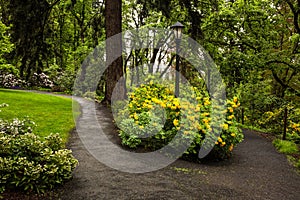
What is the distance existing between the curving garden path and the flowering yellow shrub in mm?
476

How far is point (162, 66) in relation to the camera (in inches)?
997

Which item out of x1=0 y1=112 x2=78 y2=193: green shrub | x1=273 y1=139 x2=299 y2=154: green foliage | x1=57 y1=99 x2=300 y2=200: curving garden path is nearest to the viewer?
x1=0 y1=112 x2=78 y2=193: green shrub

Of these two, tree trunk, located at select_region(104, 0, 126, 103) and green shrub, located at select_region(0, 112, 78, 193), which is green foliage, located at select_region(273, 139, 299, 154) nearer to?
tree trunk, located at select_region(104, 0, 126, 103)

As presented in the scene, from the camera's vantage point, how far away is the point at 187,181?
15.0 ft

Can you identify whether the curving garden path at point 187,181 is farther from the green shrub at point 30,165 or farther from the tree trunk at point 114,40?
the tree trunk at point 114,40

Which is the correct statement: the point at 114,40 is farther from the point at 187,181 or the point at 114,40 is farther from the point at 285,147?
the point at 187,181

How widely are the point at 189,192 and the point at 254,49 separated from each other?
10082 mm

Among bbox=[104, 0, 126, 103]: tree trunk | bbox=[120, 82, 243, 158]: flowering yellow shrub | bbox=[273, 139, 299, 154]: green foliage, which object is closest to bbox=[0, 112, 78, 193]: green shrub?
bbox=[120, 82, 243, 158]: flowering yellow shrub

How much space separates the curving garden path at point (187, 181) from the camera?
12.7 ft

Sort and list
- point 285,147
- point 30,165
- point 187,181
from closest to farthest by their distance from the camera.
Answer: point 30,165
point 187,181
point 285,147

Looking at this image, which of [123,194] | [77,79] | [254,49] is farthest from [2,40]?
[123,194]

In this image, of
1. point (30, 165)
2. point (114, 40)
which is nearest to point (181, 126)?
point (30, 165)

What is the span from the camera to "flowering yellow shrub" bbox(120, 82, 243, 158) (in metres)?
6.18

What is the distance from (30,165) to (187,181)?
2378 mm
